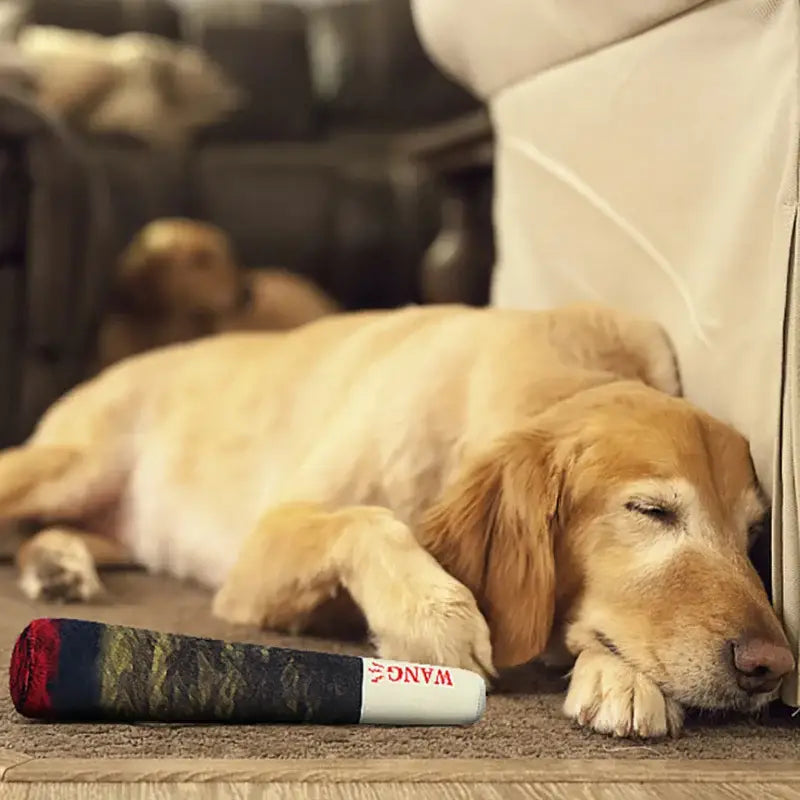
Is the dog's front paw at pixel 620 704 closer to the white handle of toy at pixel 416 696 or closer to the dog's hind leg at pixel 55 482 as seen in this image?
the white handle of toy at pixel 416 696

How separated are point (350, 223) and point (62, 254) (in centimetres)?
144

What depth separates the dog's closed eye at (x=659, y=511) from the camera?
4.84ft

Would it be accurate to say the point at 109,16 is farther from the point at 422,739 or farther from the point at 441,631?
the point at 422,739

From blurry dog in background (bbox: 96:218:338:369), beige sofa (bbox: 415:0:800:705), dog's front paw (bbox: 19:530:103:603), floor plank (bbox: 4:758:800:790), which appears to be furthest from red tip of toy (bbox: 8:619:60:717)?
blurry dog in background (bbox: 96:218:338:369)

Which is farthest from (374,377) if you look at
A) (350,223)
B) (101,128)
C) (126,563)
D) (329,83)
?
(329,83)

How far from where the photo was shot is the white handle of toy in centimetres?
134

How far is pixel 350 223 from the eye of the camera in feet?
13.6

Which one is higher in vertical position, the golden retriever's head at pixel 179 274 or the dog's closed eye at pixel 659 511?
the dog's closed eye at pixel 659 511

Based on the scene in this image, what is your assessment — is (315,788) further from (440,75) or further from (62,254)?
(440,75)

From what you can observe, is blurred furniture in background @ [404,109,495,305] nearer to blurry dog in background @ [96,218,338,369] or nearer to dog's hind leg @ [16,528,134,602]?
blurry dog in background @ [96,218,338,369]

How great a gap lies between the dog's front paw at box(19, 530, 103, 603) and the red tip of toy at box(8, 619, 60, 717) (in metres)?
0.65

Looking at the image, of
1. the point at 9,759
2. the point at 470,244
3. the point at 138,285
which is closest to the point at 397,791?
the point at 9,759

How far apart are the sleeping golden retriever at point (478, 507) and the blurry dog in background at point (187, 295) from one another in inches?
47.0

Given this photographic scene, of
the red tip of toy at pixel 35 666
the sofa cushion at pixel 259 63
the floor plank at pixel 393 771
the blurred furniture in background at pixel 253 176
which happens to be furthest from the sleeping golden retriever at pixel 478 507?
the sofa cushion at pixel 259 63
